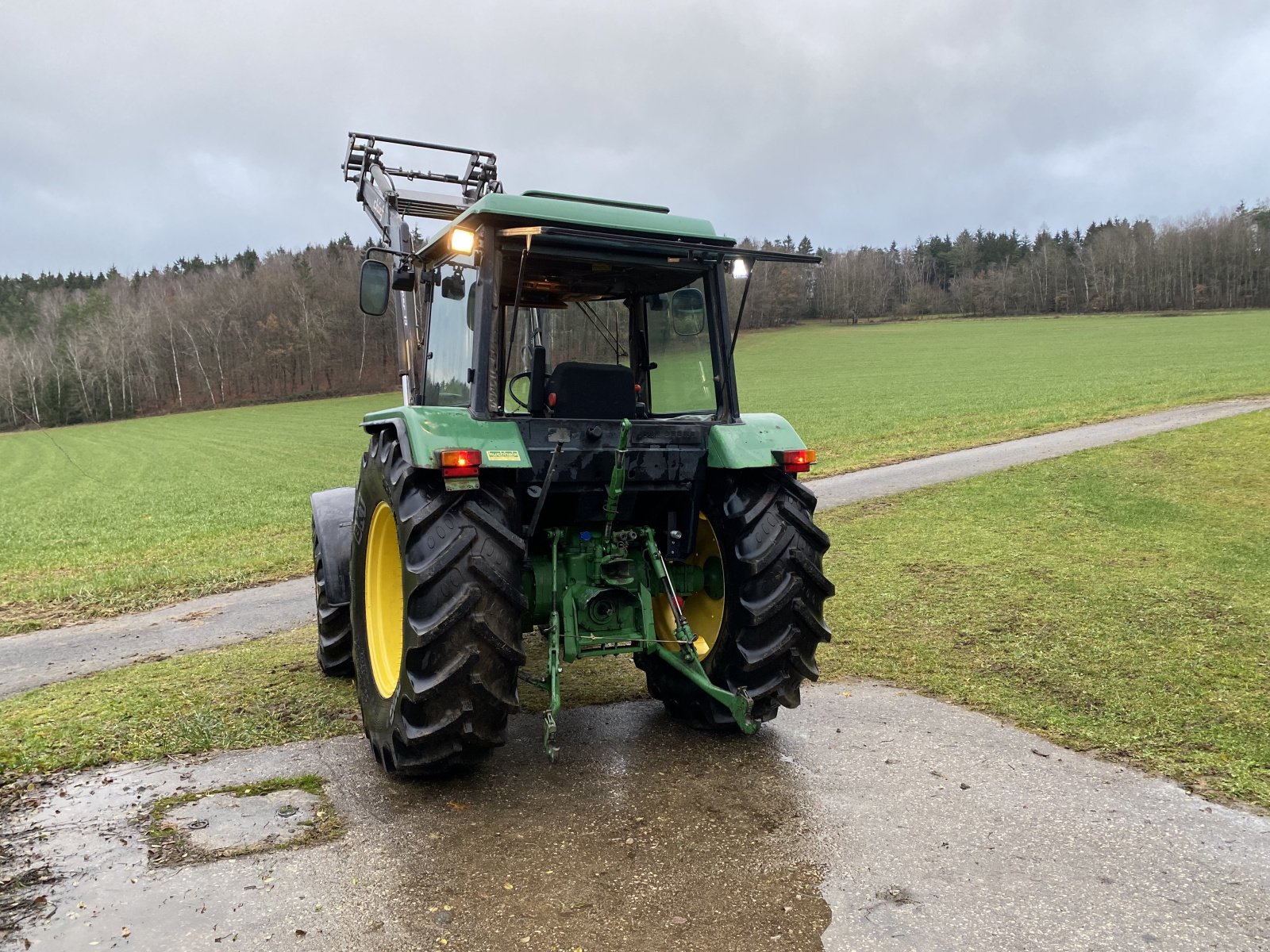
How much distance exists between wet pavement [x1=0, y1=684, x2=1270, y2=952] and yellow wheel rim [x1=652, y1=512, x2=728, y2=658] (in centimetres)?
55

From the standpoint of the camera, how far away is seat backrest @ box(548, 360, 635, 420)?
431 centimetres

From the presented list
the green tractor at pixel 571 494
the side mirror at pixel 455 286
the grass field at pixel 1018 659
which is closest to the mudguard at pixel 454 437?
the green tractor at pixel 571 494

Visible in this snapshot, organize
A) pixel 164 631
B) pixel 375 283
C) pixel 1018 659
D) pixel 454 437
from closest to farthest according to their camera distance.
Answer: pixel 454 437 < pixel 375 283 < pixel 1018 659 < pixel 164 631

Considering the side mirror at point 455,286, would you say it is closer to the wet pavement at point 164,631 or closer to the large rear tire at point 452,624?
the large rear tire at point 452,624

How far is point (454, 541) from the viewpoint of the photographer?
3.51 meters

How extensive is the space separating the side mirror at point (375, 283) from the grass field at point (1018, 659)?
232 centimetres

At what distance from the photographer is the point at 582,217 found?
12.8ft

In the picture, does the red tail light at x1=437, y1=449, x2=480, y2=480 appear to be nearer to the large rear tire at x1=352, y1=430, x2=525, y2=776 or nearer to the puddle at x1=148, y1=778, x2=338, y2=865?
the large rear tire at x1=352, y1=430, x2=525, y2=776

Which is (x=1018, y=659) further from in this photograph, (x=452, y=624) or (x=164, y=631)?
(x=164, y=631)

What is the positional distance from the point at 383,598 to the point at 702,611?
1.72 m

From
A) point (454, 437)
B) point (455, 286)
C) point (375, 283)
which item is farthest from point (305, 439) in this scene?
point (454, 437)

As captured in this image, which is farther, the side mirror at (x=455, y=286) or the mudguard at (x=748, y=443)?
the side mirror at (x=455, y=286)

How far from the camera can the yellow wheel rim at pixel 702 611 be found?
4.52 metres

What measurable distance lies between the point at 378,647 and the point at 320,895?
1607mm
